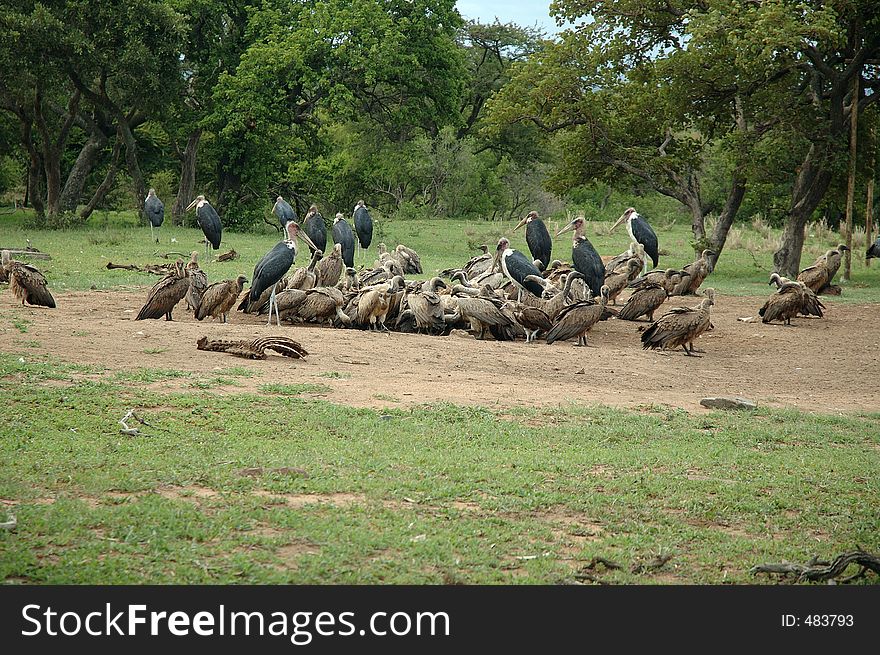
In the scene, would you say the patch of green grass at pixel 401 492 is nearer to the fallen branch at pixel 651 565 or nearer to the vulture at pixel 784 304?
the fallen branch at pixel 651 565

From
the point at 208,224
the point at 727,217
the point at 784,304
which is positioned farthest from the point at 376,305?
the point at 727,217

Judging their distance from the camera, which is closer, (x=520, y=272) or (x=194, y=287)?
(x=194, y=287)

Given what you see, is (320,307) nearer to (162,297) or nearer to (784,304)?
(162,297)

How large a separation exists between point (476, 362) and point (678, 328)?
2860mm

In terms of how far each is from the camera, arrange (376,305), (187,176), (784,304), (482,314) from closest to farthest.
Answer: (376,305), (482,314), (784,304), (187,176)

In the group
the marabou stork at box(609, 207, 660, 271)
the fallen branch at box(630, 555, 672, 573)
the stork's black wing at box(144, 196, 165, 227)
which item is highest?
the marabou stork at box(609, 207, 660, 271)

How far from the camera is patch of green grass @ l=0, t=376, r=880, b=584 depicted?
4285 mm

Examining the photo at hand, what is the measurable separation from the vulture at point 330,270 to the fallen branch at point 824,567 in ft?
33.9

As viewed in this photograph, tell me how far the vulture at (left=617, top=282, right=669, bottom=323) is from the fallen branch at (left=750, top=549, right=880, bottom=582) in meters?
9.59

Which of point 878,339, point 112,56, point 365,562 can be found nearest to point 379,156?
point 112,56

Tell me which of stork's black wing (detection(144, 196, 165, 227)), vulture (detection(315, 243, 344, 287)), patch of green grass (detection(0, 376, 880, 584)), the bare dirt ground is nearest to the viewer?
patch of green grass (detection(0, 376, 880, 584))

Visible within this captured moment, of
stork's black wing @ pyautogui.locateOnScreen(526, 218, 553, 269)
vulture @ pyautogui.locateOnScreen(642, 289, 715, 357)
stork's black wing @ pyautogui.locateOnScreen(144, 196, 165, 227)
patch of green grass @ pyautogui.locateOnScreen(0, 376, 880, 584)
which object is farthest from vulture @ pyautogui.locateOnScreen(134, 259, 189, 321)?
stork's black wing @ pyautogui.locateOnScreen(144, 196, 165, 227)

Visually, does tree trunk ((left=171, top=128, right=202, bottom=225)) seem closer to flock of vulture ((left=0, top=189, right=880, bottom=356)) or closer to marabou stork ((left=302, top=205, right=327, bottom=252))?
marabou stork ((left=302, top=205, right=327, bottom=252))

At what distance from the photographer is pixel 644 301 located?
1403 cm
